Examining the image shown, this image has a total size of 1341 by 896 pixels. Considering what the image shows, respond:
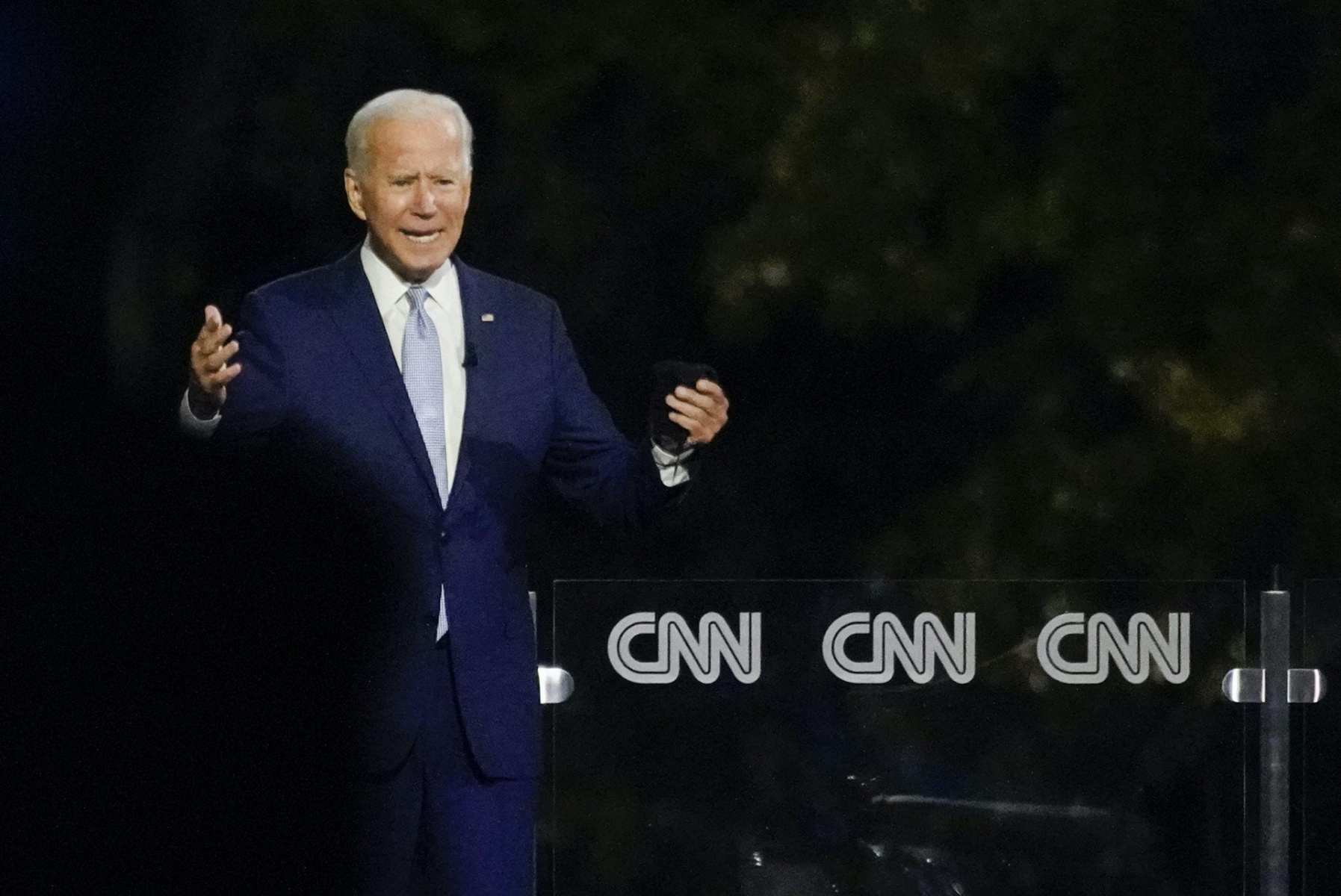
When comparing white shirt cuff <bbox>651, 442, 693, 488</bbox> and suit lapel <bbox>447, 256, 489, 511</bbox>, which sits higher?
suit lapel <bbox>447, 256, 489, 511</bbox>

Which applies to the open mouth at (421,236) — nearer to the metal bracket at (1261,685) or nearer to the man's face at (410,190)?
the man's face at (410,190)

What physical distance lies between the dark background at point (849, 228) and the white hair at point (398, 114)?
0.08ft

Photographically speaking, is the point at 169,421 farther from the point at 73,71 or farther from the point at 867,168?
the point at 867,168

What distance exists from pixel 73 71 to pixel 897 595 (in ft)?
4.79

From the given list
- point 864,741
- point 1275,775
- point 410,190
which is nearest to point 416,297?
point 410,190

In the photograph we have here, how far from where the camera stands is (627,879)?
108 inches

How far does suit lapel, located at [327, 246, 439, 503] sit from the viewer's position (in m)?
2.69

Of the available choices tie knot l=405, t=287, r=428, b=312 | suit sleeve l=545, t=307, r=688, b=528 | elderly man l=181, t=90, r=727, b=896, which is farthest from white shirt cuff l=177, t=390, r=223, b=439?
suit sleeve l=545, t=307, r=688, b=528

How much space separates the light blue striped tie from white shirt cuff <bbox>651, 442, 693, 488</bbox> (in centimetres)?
32

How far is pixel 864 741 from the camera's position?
277 cm

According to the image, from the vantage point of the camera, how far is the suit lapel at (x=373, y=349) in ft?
8.84

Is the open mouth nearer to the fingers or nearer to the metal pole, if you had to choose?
the fingers

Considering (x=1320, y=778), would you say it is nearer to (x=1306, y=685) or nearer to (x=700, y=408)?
(x=1306, y=685)

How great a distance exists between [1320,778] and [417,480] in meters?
1.47
